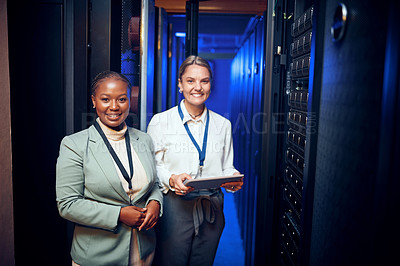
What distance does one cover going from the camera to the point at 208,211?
76.0 inches

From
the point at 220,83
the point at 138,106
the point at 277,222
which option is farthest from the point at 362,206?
the point at 220,83

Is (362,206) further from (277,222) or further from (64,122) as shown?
(64,122)

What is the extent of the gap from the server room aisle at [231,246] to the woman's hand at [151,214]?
68.3 inches

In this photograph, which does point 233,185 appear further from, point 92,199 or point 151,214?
point 92,199

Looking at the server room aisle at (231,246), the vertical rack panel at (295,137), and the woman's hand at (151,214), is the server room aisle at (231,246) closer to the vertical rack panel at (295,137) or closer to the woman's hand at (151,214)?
the vertical rack panel at (295,137)

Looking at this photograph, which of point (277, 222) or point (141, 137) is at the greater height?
point (141, 137)

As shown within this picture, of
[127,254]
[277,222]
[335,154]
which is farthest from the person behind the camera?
[277,222]

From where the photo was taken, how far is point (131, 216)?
1.55 m

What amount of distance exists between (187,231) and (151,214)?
37cm

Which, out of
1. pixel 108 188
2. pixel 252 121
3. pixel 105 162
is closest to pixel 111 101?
pixel 105 162

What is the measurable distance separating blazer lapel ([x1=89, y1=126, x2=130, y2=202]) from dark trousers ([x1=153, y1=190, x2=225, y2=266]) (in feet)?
1.31

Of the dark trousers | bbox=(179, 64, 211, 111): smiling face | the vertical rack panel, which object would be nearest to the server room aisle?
the vertical rack panel

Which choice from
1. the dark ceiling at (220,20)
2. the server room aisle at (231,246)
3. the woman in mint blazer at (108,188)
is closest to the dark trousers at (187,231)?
the woman in mint blazer at (108,188)

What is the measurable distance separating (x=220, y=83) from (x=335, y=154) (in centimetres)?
648
